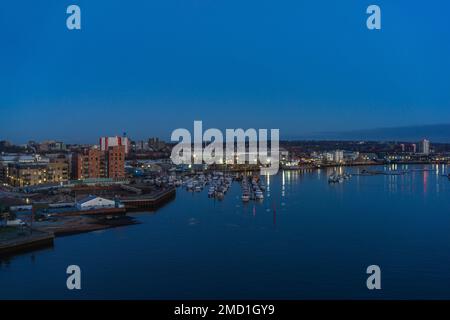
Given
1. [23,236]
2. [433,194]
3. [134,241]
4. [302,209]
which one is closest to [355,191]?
[433,194]

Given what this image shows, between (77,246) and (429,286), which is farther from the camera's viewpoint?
(77,246)

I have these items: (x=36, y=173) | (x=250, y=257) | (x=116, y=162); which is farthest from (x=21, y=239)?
(x=116, y=162)

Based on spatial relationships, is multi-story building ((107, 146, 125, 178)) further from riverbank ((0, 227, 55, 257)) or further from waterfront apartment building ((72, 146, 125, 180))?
riverbank ((0, 227, 55, 257))

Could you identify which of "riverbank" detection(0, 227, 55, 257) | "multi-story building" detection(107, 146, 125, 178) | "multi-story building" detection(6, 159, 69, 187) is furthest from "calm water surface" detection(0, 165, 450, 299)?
"multi-story building" detection(107, 146, 125, 178)

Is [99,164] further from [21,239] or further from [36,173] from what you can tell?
[21,239]

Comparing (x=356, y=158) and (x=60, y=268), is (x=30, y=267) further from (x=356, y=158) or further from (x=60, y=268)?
(x=356, y=158)
